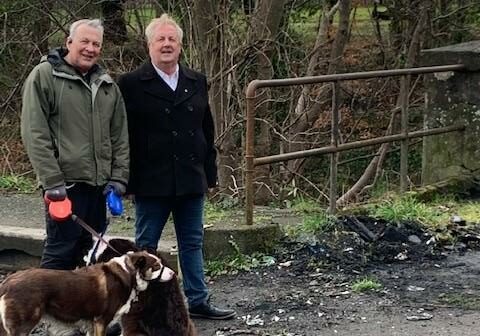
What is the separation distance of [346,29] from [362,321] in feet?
25.2

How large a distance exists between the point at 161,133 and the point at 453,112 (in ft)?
15.4

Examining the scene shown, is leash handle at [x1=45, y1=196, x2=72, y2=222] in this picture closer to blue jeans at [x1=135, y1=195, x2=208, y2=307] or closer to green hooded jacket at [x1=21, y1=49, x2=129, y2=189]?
green hooded jacket at [x1=21, y1=49, x2=129, y2=189]

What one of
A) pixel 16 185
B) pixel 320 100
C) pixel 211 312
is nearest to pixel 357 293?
pixel 211 312

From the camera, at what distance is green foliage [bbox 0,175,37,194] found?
1006cm

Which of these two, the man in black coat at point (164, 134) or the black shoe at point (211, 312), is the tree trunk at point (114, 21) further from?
the black shoe at point (211, 312)

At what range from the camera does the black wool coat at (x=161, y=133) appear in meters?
5.71

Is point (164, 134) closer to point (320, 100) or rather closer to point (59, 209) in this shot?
point (59, 209)

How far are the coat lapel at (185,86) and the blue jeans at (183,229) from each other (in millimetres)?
610

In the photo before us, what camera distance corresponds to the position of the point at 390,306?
6191mm

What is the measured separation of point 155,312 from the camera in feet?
17.6

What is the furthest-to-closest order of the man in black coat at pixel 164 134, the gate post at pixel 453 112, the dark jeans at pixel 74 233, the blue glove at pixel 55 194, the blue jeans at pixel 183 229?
the gate post at pixel 453 112 → the blue jeans at pixel 183 229 → the man in black coat at pixel 164 134 → the dark jeans at pixel 74 233 → the blue glove at pixel 55 194

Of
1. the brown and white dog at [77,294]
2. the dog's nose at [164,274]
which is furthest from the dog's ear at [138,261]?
the dog's nose at [164,274]

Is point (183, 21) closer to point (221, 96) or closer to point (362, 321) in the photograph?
point (221, 96)

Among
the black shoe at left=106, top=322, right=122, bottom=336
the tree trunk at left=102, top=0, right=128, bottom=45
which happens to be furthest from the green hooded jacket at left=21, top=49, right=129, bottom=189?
the tree trunk at left=102, top=0, right=128, bottom=45
